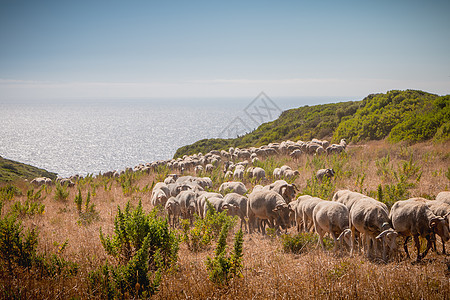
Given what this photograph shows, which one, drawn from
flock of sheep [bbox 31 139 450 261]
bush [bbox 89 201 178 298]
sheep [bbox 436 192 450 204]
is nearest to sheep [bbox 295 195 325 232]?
flock of sheep [bbox 31 139 450 261]

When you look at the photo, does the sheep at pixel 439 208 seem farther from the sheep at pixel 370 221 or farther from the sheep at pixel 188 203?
the sheep at pixel 188 203

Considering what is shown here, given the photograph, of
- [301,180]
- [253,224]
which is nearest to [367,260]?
[253,224]

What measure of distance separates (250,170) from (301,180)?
3.54 meters

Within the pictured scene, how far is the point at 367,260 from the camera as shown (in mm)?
6902

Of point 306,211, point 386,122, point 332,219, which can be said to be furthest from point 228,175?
point 386,122

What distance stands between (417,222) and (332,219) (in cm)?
198

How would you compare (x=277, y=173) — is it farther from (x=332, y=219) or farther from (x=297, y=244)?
(x=297, y=244)

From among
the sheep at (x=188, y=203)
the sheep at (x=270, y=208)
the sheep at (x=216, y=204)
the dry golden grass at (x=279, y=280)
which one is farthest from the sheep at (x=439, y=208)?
the sheep at (x=188, y=203)

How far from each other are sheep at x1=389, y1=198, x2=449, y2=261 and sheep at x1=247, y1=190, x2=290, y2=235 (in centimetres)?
361

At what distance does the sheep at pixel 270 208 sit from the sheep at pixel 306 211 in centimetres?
41

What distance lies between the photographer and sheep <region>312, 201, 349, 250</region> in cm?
778

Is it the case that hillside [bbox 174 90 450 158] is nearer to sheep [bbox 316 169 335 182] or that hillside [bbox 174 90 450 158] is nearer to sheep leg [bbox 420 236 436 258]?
sheep [bbox 316 169 335 182]

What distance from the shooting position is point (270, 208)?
34.2 ft

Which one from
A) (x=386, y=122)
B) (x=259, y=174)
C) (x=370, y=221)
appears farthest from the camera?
(x=386, y=122)
